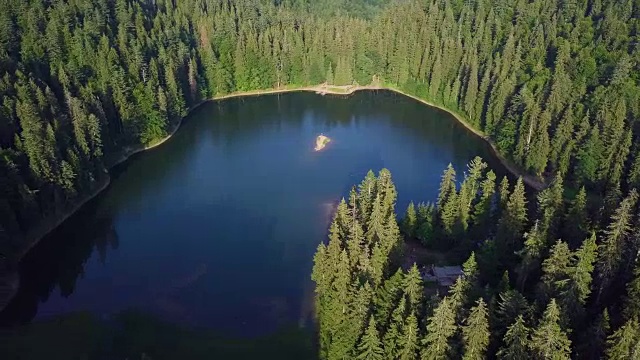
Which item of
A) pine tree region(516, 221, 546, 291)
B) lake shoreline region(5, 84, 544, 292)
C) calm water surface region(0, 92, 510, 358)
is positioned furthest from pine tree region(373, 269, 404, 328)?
lake shoreline region(5, 84, 544, 292)

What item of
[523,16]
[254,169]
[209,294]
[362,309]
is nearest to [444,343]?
[362,309]

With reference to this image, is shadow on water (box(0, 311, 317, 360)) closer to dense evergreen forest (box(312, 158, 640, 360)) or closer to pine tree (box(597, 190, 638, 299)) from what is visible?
dense evergreen forest (box(312, 158, 640, 360))

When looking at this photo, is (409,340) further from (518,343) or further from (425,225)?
(425,225)

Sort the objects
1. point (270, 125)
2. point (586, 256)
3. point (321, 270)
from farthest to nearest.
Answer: point (270, 125), point (321, 270), point (586, 256)

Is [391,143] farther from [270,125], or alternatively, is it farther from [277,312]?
[277,312]

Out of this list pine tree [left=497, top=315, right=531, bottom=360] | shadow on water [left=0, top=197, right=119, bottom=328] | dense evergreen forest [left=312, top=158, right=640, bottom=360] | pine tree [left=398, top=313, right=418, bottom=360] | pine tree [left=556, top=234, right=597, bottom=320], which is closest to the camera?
pine tree [left=497, top=315, right=531, bottom=360]

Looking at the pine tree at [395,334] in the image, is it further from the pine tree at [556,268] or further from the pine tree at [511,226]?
the pine tree at [511,226]

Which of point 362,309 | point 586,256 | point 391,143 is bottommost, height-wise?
point 391,143
